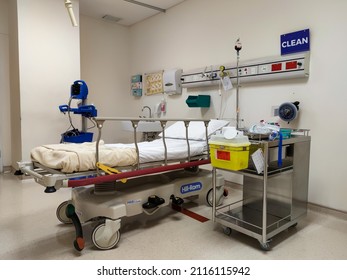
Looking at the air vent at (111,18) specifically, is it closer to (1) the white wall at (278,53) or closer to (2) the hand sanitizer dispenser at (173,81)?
(1) the white wall at (278,53)

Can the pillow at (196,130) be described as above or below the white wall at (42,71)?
below

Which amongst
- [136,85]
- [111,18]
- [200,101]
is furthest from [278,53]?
[111,18]

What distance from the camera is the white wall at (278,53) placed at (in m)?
2.61

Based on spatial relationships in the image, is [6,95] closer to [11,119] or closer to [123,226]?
[11,119]

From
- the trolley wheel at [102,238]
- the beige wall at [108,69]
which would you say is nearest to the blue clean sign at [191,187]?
the trolley wheel at [102,238]

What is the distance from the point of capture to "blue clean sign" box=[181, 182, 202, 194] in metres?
2.72

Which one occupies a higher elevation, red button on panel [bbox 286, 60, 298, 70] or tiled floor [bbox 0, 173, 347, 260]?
red button on panel [bbox 286, 60, 298, 70]

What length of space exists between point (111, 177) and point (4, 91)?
3803mm

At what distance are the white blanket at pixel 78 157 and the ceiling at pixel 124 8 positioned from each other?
10.9 ft

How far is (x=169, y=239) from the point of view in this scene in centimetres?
219

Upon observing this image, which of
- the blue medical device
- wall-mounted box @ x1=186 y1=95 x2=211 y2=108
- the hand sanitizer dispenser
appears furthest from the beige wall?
wall-mounted box @ x1=186 y1=95 x2=211 y2=108

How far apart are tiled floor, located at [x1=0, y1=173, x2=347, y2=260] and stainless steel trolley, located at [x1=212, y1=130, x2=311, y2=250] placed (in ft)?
0.40

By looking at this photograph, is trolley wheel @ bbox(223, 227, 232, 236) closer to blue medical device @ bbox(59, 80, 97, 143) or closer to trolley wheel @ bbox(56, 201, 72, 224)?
trolley wheel @ bbox(56, 201, 72, 224)
